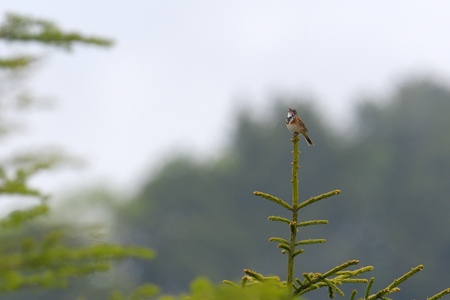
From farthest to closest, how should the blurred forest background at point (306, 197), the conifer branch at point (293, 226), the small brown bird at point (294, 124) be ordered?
the blurred forest background at point (306, 197) < the small brown bird at point (294, 124) < the conifer branch at point (293, 226)

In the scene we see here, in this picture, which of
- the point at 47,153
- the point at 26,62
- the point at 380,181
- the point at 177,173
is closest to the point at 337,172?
the point at 380,181

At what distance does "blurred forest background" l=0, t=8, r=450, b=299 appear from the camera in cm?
7881

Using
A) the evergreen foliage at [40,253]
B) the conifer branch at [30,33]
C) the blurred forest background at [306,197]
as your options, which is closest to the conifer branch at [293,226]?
the evergreen foliage at [40,253]

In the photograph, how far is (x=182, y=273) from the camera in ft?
259

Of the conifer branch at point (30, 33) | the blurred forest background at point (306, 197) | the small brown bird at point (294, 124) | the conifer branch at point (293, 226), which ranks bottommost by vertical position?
the conifer branch at point (293, 226)

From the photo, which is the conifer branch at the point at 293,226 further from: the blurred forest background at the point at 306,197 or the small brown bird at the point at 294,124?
the blurred forest background at the point at 306,197

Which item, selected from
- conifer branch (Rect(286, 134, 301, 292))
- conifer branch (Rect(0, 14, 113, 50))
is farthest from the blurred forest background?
conifer branch (Rect(286, 134, 301, 292))

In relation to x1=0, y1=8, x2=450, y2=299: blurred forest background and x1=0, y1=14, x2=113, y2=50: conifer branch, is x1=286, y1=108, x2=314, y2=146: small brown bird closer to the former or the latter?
x1=0, y1=14, x2=113, y2=50: conifer branch

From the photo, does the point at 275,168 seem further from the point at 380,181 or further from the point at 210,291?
the point at 210,291

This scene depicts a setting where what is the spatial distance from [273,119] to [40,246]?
85.3 meters

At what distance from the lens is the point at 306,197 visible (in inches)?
3438

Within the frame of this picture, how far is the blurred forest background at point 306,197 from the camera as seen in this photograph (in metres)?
78.8

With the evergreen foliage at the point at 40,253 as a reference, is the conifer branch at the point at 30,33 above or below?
above

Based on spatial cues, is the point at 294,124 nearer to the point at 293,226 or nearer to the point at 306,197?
the point at 293,226
